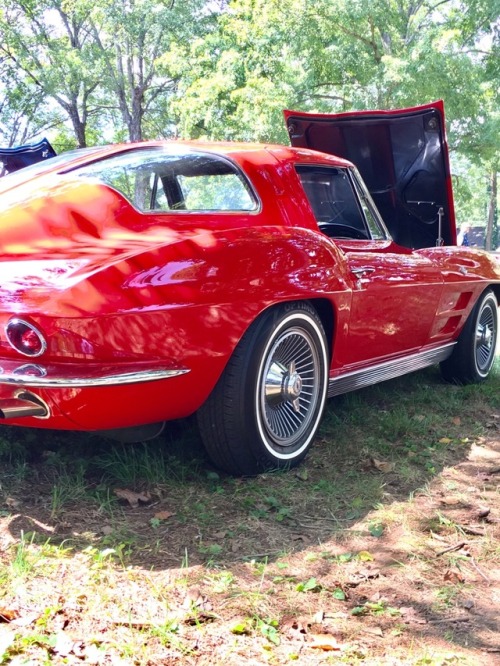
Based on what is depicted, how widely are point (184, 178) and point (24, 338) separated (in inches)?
52.5

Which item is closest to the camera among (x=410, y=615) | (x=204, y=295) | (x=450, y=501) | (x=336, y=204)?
(x=410, y=615)

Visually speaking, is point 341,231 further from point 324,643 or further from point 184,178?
point 324,643

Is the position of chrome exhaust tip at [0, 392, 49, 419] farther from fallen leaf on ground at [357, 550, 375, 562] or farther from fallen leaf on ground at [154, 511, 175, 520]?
fallen leaf on ground at [357, 550, 375, 562]

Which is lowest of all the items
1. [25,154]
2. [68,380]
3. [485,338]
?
[485,338]

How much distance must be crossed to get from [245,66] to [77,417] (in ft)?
51.9

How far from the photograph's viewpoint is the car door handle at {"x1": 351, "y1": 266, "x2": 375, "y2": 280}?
3.76m

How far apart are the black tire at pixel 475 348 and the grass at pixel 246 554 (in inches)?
55.6

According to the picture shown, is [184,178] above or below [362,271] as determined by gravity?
above

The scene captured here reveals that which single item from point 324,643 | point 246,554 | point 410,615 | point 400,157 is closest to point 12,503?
point 246,554

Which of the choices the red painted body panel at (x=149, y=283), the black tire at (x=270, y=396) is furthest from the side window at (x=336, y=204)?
the black tire at (x=270, y=396)

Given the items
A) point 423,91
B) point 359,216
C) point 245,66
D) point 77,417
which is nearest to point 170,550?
point 77,417

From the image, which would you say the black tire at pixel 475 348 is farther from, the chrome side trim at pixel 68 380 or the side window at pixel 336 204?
the chrome side trim at pixel 68 380

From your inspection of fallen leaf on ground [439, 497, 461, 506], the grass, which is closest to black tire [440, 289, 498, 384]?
the grass

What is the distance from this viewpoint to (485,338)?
5.73 m
